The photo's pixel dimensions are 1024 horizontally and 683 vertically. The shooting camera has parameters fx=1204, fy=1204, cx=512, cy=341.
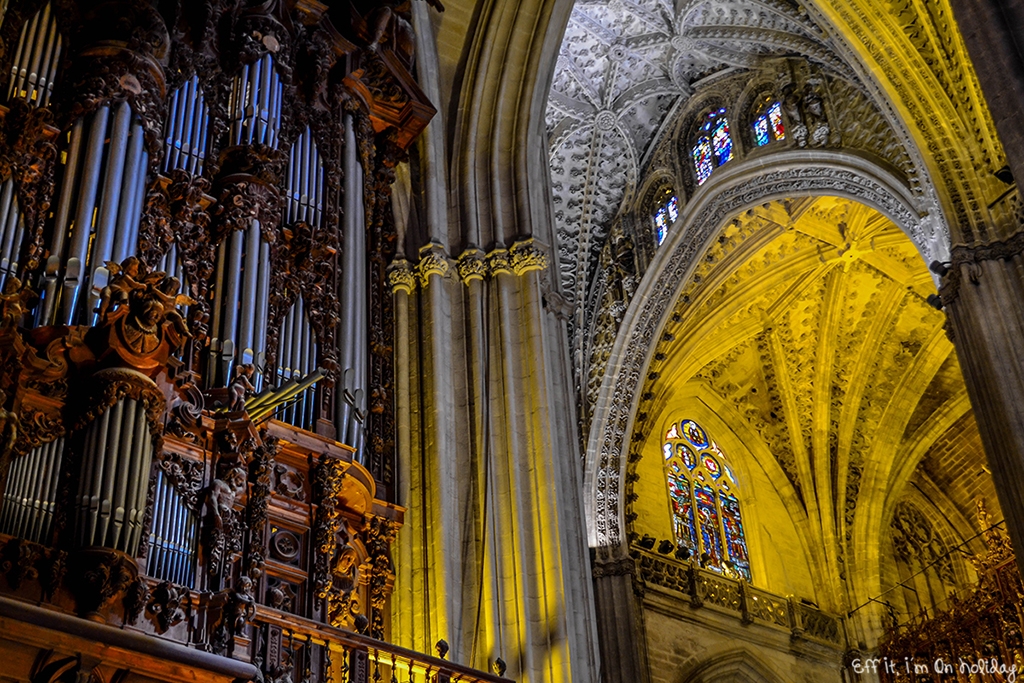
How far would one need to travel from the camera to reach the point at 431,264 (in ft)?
32.6

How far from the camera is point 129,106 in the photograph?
746 cm

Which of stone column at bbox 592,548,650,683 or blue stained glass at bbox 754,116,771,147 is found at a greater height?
blue stained glass at bbox 754,116,771,147

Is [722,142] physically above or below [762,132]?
above

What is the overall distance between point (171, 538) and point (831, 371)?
17.1 m

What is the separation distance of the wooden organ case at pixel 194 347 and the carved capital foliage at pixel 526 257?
119 centimetres

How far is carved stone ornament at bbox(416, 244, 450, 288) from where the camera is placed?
9.93m

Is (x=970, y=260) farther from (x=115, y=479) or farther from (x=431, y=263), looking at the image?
(x=115, y=479)

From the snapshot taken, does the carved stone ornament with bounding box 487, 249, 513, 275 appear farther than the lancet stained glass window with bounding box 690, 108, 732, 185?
No

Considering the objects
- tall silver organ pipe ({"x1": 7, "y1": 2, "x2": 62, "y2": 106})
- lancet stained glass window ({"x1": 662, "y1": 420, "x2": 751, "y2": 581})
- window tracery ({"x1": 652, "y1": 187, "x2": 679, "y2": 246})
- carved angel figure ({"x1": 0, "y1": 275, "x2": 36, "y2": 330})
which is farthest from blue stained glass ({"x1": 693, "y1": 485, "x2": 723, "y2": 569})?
carved angel figure ({"x1": 0, "y1": 275, "x2": 36, "y2": 330})

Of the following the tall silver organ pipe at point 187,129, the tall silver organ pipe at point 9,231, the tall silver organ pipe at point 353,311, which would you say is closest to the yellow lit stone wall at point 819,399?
the tall silver organ pipe at point 353,311

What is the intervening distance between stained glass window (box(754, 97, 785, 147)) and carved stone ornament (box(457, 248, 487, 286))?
8.16 metres

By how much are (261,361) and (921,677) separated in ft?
42.6

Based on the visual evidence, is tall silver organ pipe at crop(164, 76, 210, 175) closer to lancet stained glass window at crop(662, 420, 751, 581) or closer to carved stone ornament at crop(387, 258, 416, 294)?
carved stone ornament at crop(387, 258, 416, 294)

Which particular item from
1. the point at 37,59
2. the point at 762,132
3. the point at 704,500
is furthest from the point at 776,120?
the point at 37,59
